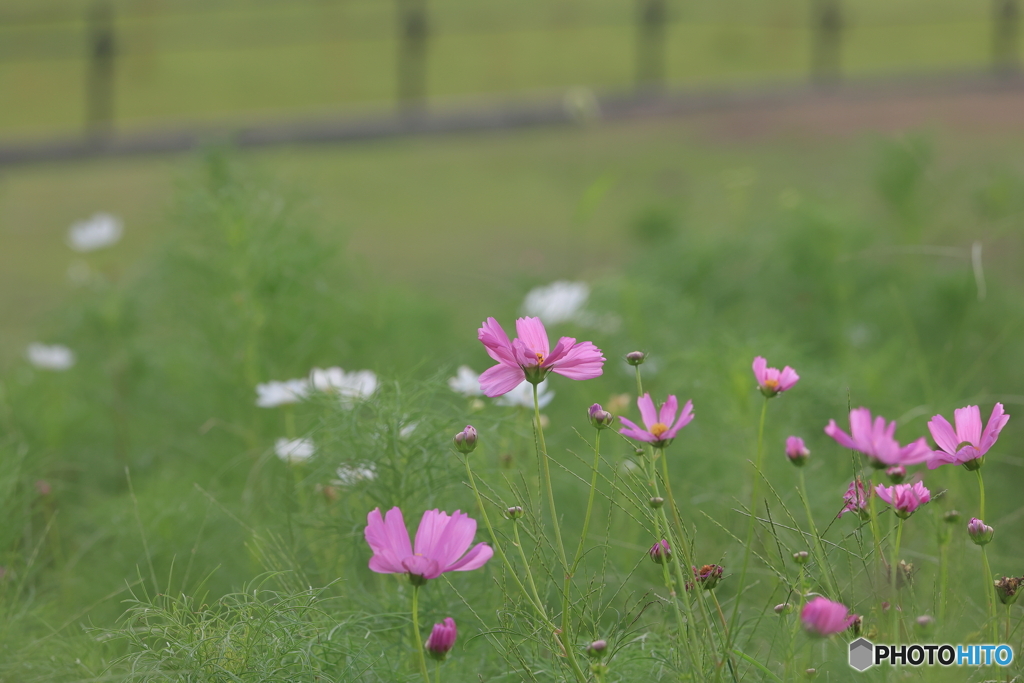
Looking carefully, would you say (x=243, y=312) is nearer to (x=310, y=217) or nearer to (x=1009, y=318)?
(x=310, y=217)

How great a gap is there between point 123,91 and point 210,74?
2.95 feet

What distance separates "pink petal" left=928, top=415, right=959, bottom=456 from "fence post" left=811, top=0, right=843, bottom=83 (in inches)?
320

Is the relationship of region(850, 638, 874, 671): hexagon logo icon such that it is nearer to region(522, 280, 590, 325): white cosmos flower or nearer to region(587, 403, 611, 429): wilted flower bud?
region(587, 403, 611, 429): wilted flower bud

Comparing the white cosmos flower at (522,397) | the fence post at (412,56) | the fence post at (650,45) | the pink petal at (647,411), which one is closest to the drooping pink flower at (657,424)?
the pink petal at (647,411)

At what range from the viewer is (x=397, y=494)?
0.80m

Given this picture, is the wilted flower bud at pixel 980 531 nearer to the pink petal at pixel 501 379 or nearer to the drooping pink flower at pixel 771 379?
the drooping pink flower at pixel 771 379

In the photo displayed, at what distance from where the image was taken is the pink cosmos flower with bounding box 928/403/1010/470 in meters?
0.52

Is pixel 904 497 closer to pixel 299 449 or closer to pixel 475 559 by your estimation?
pixel 475 559

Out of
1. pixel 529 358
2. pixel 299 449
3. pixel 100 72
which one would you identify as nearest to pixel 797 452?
pixel 529 358

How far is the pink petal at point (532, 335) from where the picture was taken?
1.80 feet

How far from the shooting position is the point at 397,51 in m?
8.62

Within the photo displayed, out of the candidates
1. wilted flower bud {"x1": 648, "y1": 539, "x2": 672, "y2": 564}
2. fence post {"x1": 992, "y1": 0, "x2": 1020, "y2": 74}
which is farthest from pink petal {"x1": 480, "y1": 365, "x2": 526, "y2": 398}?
fence post {"x1": 992, "y1": 0, "x2": 1020, "y2": 74}

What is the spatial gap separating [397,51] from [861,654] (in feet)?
28.5

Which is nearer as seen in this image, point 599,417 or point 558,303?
point 599,417
